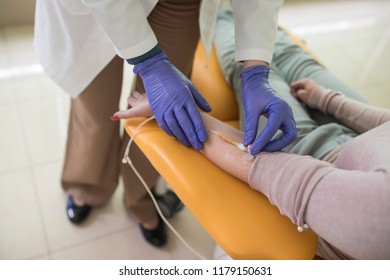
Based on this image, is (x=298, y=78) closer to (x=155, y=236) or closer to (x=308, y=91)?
(x=308, y=91)

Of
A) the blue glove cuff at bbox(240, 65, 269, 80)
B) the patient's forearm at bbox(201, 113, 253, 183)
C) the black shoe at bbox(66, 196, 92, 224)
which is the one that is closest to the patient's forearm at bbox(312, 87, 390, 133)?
the blue glove cuff at bbox(240, 65, 269, 80)

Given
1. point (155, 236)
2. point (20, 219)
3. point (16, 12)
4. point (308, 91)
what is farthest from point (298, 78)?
point (16, 12)

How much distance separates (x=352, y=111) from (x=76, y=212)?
1131 mm

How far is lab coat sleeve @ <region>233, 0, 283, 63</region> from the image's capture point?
2.78ft

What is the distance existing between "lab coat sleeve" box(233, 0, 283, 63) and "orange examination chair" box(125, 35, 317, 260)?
33cm

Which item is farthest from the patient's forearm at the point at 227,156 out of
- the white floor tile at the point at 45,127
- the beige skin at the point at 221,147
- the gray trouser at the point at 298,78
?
the white floor tile at the point at 45,127

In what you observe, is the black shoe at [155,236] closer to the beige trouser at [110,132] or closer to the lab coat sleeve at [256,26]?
the beige trouser at [110,132]

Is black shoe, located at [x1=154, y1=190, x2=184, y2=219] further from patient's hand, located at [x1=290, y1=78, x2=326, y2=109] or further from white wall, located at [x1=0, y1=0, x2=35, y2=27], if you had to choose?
Result: white wall, located at [x1=0, y1=0, x2=35, y2=27]

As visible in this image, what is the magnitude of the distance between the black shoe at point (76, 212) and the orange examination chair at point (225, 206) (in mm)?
678

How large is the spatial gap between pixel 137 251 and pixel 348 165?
0.94 meters

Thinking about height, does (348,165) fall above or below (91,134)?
above

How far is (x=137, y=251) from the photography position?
132 cm

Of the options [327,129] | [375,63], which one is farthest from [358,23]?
[327,129]
